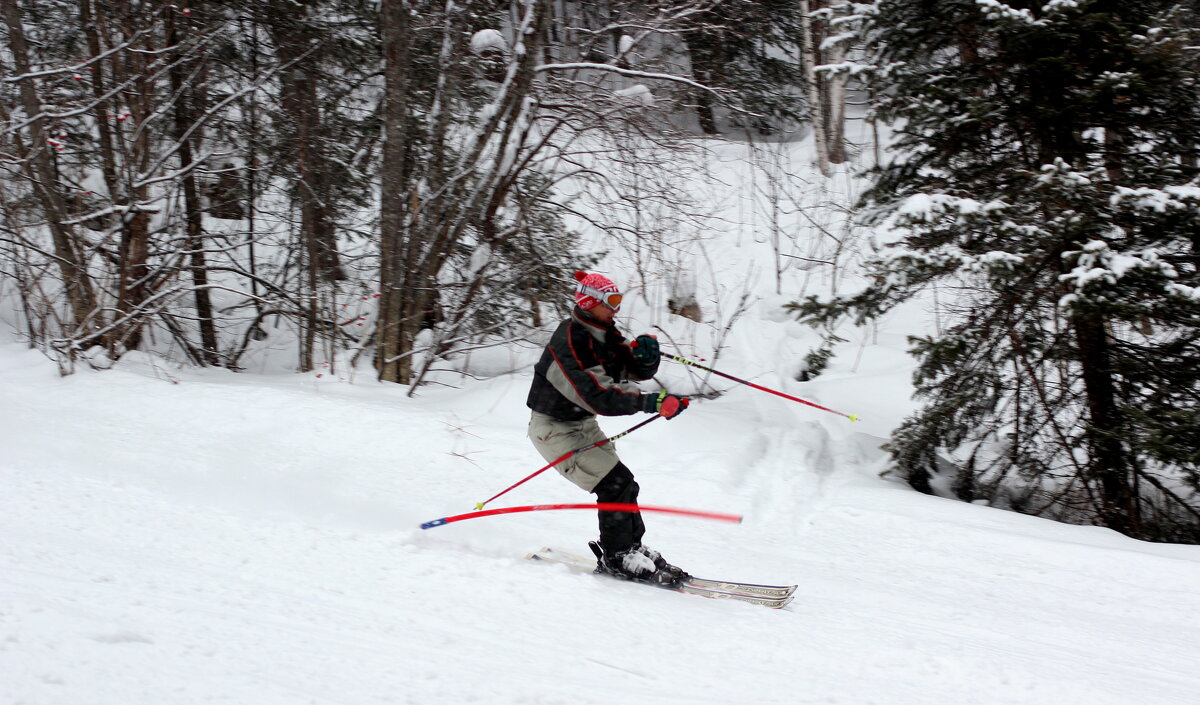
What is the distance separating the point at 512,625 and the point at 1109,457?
5498 mm

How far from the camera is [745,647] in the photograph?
11.8 ft

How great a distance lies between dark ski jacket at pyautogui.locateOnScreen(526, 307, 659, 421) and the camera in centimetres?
432

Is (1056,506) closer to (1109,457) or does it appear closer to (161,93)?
(1109,457)

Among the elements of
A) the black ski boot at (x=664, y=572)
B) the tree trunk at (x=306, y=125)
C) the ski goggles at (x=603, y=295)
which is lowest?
the black ski boot at (x=664, y=572)

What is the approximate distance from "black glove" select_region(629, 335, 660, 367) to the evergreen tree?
2.73 metres

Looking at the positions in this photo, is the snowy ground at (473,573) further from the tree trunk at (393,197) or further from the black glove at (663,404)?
the tree trunk at (393,197)

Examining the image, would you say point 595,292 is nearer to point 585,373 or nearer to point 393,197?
point 585,373

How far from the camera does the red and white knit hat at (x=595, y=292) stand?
175 inches

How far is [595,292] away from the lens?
176 inches

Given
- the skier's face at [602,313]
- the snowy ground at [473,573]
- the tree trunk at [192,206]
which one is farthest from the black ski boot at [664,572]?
the tree trunk at [192,206]

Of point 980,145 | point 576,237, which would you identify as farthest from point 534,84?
point 980,145

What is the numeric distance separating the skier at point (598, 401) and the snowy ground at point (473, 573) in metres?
0.23

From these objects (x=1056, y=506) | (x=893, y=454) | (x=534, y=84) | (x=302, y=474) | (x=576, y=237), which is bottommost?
(x=1056, y=506)

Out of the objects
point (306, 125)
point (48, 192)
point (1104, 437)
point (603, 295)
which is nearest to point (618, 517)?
point (603, 295)
